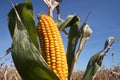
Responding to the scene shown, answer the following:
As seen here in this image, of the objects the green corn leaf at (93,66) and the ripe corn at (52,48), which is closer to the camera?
the ripe corn at (52,48)

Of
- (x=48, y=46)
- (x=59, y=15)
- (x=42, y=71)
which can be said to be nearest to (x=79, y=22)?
(x=59, y=15)

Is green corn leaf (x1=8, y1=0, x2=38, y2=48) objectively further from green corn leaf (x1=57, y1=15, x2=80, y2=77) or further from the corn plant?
green corn leaf (x1=57, y1=15, x2=80, y2=77)

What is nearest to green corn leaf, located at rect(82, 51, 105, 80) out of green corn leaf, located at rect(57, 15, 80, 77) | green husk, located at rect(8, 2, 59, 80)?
green corn leaf, located at rect(57, 15, 80, 77)

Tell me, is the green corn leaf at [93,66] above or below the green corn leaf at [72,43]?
below

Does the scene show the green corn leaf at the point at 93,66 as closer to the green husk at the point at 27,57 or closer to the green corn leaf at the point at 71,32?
the green corn leaf at the point at 71,32

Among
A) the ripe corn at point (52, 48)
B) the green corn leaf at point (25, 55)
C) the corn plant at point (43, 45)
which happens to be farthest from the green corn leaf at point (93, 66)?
the green corn leaf at point (25, 55)

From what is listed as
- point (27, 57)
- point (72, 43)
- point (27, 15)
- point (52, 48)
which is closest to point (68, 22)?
point (72, 43)

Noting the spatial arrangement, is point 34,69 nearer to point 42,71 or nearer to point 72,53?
point 42,71

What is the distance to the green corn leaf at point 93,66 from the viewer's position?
4530 millimetres

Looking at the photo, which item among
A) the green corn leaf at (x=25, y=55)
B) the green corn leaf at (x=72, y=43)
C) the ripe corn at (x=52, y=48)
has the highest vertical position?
the green corn leaf at (x=25, y=55)

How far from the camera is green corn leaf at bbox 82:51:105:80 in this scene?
4.53 metres

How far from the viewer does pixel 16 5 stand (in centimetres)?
385

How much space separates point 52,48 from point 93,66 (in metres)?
0.94

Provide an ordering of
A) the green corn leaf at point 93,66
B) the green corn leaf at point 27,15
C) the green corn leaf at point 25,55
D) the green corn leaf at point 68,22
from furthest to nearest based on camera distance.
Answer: the green corn leaf at point 68,22, the green corn leaf at point 93,66, the green corn leaf at point 27,15, the green corn leaf at point 25,55
